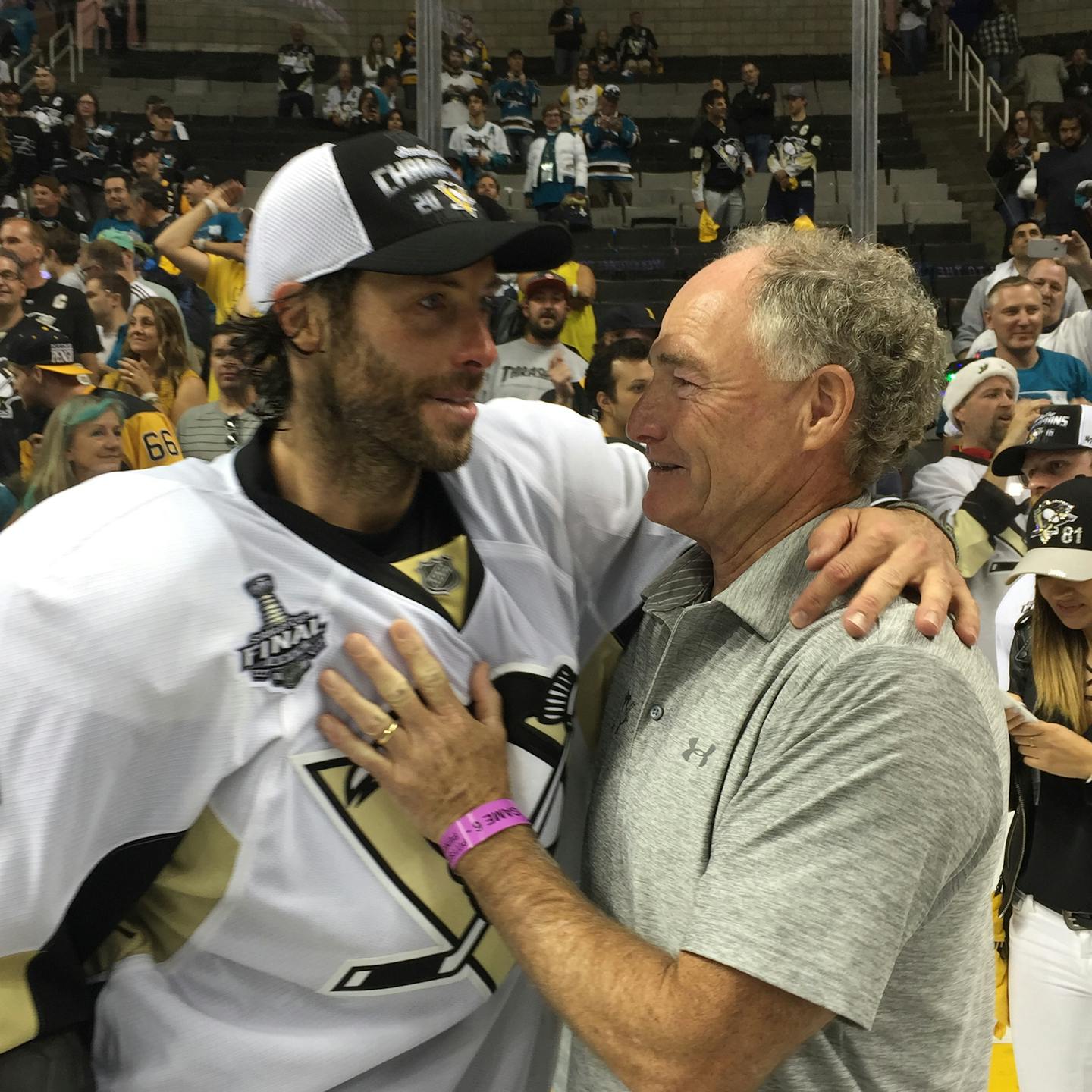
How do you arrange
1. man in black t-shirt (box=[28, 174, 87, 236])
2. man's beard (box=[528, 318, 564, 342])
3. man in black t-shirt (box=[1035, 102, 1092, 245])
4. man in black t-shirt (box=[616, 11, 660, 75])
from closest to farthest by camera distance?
man in black t-shirt (box=[616, 11, 660, 75]), man's beard (box=[528, 318, 564, 342]), man in black t-shirt (box=[28, 174, 87, 236]), man in black t-shirt (box=[1035, 102, 1092, 245])

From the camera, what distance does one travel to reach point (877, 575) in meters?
1.41

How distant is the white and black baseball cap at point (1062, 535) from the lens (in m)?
2.87

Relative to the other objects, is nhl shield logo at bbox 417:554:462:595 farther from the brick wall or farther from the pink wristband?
the brick wall

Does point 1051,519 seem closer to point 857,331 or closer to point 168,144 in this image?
point 857,331

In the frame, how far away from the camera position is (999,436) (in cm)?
520

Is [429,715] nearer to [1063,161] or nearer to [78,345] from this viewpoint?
[78,345]

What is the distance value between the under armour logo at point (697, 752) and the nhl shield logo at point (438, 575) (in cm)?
35

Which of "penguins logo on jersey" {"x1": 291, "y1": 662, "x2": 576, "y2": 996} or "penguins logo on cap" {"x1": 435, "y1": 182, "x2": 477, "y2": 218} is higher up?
"penguins logo on cap" {"x1": 435, "y1": 182, "x2": 477, "y2": 218}

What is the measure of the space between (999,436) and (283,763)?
432 cm

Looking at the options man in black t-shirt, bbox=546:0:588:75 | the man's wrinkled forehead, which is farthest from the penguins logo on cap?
the man's wrinkled forehead

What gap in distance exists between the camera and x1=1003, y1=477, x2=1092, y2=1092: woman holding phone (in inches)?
108

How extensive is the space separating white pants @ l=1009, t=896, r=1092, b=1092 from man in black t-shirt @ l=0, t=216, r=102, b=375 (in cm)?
372

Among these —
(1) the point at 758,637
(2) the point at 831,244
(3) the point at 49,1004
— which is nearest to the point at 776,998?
(1) the point at 758,637

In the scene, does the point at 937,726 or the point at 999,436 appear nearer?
the point at 937,726
